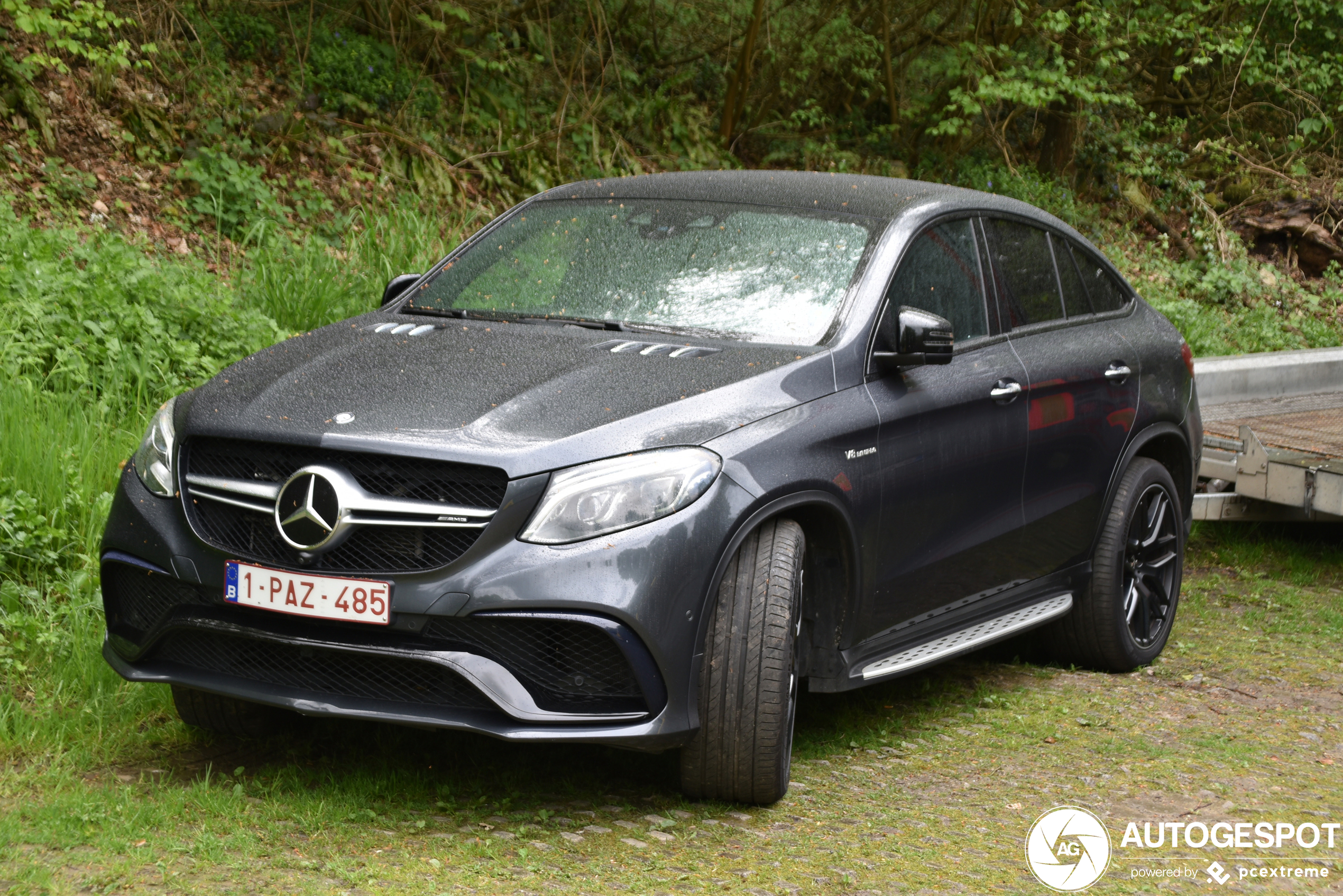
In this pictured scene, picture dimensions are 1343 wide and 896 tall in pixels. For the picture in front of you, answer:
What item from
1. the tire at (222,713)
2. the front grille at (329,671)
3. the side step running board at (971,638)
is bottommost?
the tire at (222,713)

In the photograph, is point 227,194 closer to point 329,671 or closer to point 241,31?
point 241,31

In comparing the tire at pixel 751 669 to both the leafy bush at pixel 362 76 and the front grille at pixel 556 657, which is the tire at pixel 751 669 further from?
the leafy bush at pixel 362 76

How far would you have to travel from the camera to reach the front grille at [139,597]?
383cm

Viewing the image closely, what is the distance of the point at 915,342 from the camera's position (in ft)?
14.2

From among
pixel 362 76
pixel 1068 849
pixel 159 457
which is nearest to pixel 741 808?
pixel 1068 849

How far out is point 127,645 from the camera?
13.0 feet

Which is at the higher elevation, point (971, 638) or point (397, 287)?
point (397, 287)

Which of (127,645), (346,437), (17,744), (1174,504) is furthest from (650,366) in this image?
(1174,504)

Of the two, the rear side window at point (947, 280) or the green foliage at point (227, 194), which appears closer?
the rear side window at point (947, 280)

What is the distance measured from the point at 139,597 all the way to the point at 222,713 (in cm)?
53

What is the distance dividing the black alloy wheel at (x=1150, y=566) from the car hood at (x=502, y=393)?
2.21 metres

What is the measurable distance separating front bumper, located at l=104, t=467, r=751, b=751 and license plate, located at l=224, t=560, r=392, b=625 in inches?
1.5

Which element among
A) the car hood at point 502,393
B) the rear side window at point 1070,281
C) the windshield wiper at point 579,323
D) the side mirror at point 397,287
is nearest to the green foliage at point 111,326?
the side mirror at point 397,287

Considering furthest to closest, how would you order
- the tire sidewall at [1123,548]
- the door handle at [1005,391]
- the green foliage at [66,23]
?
1. the green foliage at [66,23]
2. the tire sidewall at [1123,548]
3. the door handle at [1005,391]
